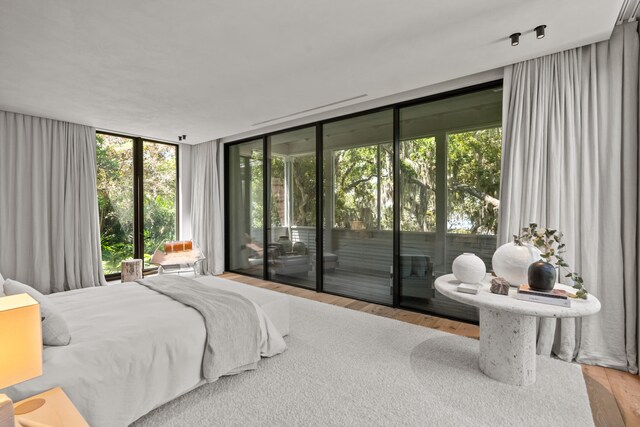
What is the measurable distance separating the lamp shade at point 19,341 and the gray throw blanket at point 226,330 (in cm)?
112

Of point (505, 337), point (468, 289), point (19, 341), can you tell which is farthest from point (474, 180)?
point (19, 341)

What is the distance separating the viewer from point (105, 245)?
197 inches

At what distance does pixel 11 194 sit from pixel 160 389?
386 cm

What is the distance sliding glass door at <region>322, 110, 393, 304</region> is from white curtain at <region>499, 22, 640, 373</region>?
1475mm

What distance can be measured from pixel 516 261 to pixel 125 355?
256 centimetres

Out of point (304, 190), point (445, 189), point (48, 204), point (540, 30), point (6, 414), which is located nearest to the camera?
point (6, 414)

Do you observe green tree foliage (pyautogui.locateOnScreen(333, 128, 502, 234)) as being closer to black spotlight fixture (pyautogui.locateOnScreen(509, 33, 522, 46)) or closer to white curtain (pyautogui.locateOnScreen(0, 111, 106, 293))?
black spotlight fixture (pyautogui.locateOnScreen(509, 33, 522, 46))

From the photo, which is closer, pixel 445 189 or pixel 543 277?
pixel 543 277

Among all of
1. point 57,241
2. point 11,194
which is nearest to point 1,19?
point 11,194

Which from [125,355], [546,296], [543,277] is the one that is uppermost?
[543,277]

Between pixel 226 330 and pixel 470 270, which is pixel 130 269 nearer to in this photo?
pixel 226 330

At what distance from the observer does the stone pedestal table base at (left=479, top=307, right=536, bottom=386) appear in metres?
2.11

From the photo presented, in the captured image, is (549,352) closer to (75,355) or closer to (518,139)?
(518,139)

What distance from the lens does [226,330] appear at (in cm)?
222
